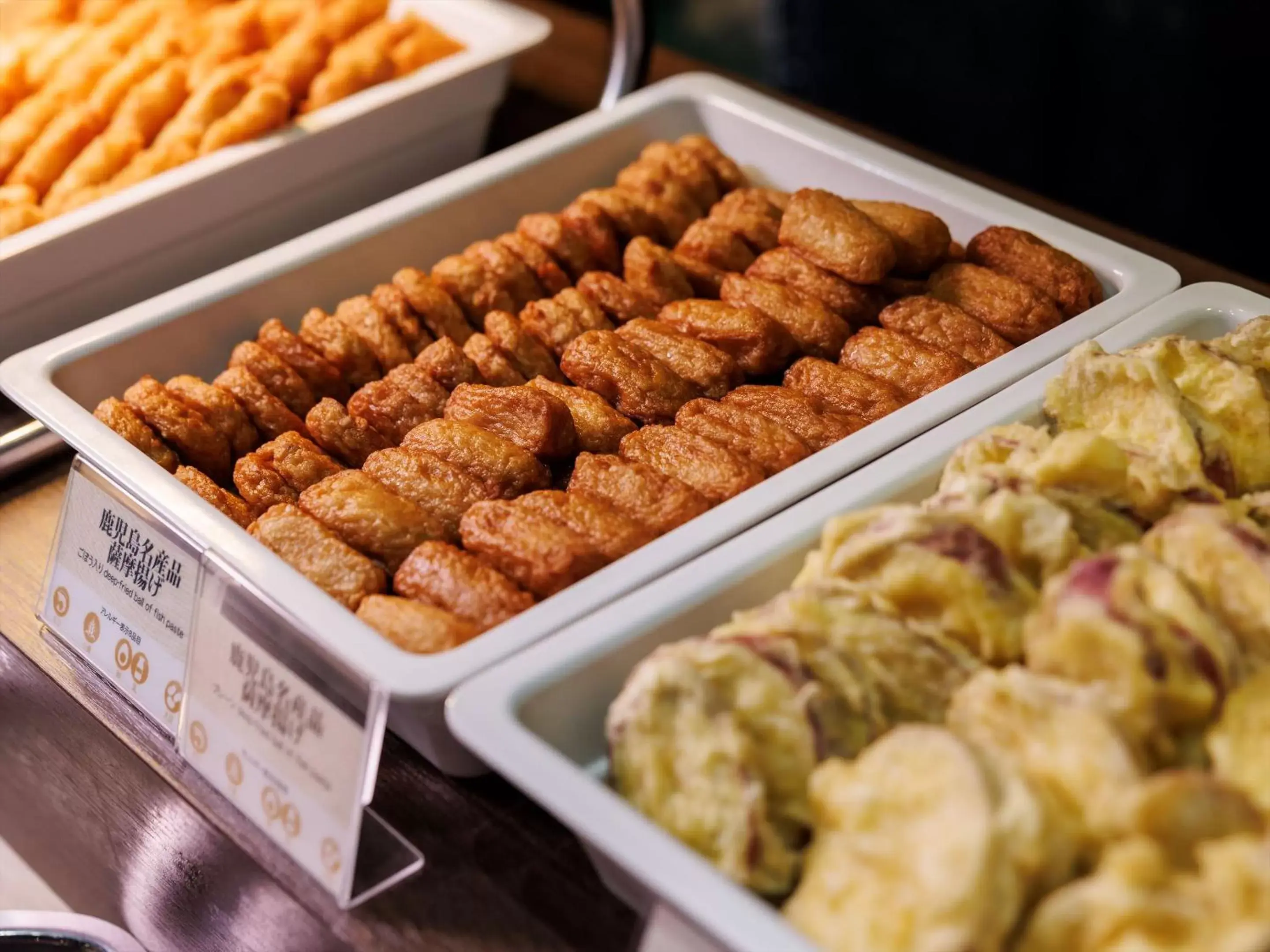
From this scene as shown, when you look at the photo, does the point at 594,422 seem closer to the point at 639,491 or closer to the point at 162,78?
the point at 639,491

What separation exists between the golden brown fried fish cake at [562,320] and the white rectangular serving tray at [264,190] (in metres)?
0.56

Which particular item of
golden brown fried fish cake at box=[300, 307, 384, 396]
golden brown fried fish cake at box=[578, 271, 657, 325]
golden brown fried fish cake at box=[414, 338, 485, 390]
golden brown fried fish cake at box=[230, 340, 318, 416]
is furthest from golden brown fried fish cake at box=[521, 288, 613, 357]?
golden brown fried fish cake at box=[230, 340, 318, 416]

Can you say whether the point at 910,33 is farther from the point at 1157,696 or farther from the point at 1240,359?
the point at 1157,696

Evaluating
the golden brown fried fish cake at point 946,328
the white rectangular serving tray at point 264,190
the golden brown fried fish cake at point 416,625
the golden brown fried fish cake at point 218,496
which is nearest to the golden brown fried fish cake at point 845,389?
the golden brown fried fish cake at point 946,328

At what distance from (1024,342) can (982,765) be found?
968 millimetres

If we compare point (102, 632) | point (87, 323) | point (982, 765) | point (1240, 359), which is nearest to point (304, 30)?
point (87, 323)

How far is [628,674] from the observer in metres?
1.42

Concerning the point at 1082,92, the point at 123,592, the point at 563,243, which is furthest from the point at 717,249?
the point at 1082,92

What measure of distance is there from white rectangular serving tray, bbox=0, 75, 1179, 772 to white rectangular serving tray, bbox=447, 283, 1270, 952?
0.04 metres

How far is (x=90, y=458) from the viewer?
1714mm

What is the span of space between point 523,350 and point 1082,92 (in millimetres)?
2629

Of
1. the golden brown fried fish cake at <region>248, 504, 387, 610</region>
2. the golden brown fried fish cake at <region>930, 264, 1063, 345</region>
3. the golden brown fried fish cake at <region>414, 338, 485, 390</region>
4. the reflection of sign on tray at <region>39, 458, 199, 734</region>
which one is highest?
the golden brown fried fish cake at <region>930, 264, 1063, 345</region>

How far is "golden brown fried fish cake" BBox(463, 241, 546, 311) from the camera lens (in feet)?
6.99

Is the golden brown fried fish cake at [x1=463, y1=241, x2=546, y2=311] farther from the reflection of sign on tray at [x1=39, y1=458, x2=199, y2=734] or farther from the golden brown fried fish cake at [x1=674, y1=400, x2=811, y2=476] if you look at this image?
the reflection of sign on tray at [x1=39, y1=458, x2=199, y2=734]
